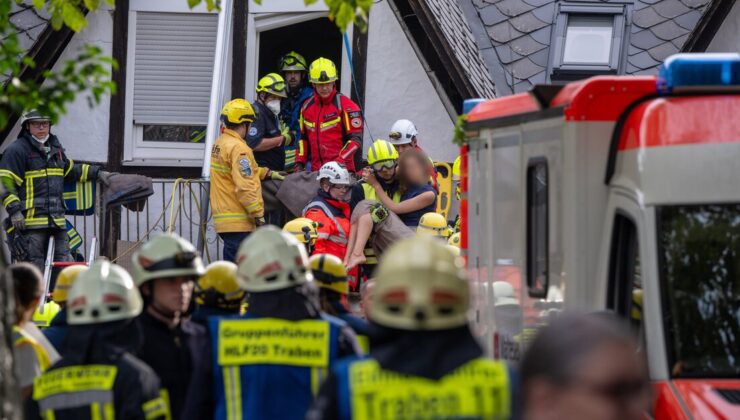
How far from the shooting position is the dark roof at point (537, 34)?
19.0 metres

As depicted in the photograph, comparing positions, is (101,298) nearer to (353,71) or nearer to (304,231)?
(304,231)

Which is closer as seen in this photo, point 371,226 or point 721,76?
point 721,76

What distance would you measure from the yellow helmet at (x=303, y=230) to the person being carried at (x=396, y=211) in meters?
0.33

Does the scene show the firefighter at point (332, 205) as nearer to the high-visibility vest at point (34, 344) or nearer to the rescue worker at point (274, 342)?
the high-visibility vest at point (34, 344)

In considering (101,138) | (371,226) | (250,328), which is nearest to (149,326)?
(250,328)

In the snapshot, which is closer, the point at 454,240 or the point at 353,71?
the point at 454,240

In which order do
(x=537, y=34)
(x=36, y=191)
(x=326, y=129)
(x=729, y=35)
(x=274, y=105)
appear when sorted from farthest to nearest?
(x=537, y=34) → (x=729, y=35) → (x=326, y=129) → (x=274, y=105) → (x=36, y=191)

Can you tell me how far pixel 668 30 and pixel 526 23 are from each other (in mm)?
1732

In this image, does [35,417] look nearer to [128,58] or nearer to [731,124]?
[731,124]

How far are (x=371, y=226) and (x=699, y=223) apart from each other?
634 cm

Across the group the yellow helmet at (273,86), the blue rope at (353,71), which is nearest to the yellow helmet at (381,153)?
the yellow helmet at (273,86)

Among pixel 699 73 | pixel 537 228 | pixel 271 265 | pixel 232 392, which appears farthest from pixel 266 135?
pixel 232 392

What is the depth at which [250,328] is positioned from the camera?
6133 mm

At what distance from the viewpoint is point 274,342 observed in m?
6.08
